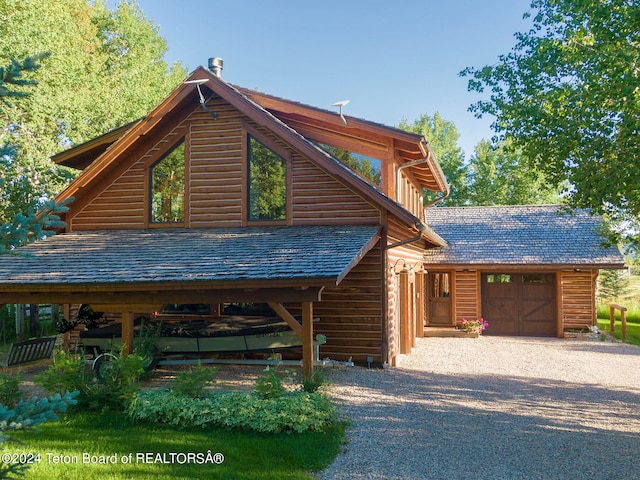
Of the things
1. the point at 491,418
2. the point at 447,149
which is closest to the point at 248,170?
the point at 491,418

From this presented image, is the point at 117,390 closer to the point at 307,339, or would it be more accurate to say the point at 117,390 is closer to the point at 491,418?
the point at 307,339

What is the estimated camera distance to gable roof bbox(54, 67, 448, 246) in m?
11.3

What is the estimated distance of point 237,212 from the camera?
12891mm

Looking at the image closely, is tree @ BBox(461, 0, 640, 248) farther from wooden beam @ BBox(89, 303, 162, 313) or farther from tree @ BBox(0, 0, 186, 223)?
tree @ BBox(0, 0, 186, 223)

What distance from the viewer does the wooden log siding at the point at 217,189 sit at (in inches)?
485

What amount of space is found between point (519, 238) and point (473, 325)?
4.18m

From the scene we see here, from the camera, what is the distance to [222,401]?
7.93 meters

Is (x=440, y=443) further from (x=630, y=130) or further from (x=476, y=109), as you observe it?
(x=476, y=109)

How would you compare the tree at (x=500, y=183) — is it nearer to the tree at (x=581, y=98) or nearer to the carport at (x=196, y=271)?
the tree at (x=581, y=98)

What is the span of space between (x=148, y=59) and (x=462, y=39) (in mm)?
19542

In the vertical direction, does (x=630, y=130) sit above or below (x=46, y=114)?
below

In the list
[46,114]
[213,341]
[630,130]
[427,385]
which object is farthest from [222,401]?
[46,114]

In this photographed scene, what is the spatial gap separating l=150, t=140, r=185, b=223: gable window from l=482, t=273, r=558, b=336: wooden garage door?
12.2 meters

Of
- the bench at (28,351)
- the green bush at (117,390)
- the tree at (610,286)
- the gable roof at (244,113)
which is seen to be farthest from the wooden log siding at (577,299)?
the bench at (28,351)
